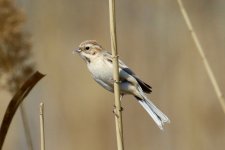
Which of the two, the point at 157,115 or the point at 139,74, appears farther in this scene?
the point at 139,74

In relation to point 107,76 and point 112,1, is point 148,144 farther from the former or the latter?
point 112,1

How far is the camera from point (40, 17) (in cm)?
337

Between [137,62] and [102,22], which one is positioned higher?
[102,22]

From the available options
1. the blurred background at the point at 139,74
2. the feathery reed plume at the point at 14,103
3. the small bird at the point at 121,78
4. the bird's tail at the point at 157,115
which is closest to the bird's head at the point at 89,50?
the small bird at the point at 121,78

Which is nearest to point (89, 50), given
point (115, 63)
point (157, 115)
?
point (157, 115)

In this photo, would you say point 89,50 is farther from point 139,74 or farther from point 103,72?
point 139,74

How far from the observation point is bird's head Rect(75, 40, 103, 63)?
2.00 m

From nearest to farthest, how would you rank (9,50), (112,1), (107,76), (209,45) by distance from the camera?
1. (112,1)
2. (9,50)
3. (107,76)
4. (209,45)

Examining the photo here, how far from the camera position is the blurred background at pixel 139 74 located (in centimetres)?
304

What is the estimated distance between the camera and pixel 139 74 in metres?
3.22

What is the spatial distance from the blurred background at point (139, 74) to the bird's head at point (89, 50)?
0.92 m

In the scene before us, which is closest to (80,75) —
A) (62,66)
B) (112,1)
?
(62,66)

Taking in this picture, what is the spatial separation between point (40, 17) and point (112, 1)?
189 cm

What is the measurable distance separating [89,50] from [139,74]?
122cm
